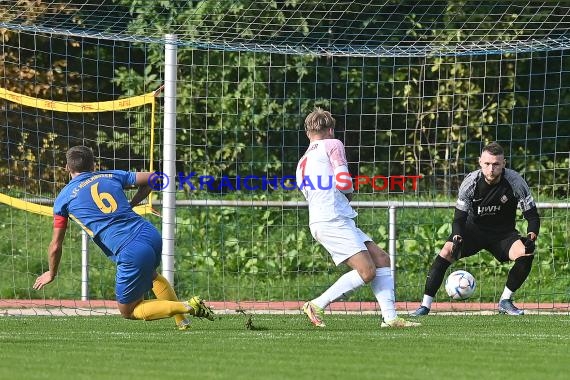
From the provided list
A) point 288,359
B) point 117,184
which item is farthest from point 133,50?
point 288,359

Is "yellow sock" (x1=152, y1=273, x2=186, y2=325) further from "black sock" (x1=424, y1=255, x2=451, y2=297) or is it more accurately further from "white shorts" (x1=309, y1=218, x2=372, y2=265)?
"black sock" (x1=424, y1=255, x2=451, y2=297)

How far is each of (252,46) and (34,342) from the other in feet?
18.5

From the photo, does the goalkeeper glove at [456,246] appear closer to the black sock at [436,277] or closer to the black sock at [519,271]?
the black sock at [436,277]

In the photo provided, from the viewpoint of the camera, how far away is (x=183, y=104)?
17.2 m

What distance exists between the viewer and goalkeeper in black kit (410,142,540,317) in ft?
37.7

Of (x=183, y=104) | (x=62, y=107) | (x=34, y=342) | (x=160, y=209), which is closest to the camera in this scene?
(x=34, y=342)

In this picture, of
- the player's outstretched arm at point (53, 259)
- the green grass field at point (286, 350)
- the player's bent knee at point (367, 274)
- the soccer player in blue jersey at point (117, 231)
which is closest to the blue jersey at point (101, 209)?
the soccer player in blue jersey at point (117, 231)

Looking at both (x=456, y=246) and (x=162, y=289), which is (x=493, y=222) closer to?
(x=456, y=246)

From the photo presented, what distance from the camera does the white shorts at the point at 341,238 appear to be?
9.60 metres

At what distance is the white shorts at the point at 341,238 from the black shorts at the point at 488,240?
2309mm

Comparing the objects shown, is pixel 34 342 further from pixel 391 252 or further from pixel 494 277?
pixel 494 277

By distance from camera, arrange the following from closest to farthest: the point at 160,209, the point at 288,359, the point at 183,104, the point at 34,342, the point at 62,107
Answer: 1. the point at 288,359
2. the point at 34,342
3. the point at 62,107
4. the point at 160,209
5. the point at 183,104

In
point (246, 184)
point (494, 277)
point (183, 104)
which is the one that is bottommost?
point (494, 277)
